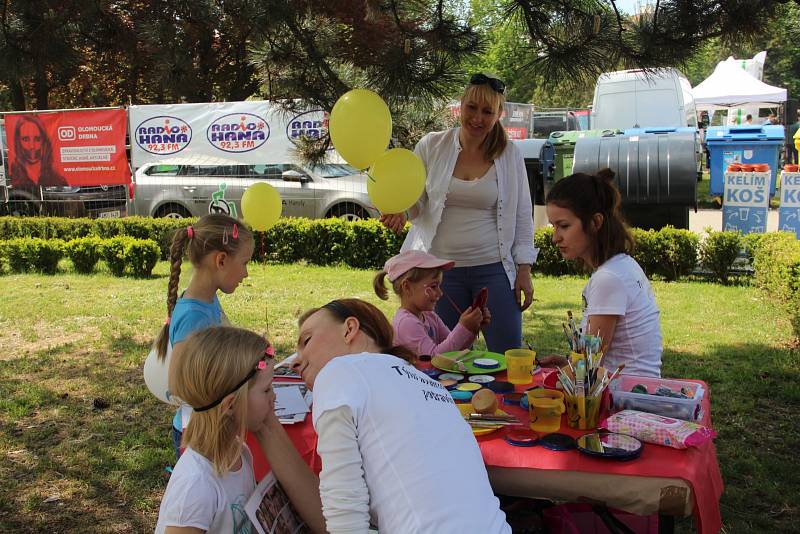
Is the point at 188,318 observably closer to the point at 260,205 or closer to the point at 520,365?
the point at 520,365

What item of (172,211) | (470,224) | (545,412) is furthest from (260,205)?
(172,211)

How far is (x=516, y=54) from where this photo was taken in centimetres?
336

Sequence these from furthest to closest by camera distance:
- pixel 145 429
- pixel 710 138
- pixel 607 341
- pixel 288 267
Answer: pixel 710 138
pixel 288 267
pixel 145 429
pixel 607 341

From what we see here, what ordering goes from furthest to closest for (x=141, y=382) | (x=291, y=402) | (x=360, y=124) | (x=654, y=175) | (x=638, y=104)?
(x=638, y=104) → (x=654, y=175) → (x=141, y=382) → (x=360, y=124) → (x=291, y=402)

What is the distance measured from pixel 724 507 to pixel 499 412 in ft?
5.13

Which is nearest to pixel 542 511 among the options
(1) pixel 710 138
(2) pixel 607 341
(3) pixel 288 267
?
(2) pixel 607 341

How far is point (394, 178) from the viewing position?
9.72ft

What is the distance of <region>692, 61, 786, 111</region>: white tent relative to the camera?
662 inches

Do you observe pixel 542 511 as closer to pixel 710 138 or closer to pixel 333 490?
pixel 333 490

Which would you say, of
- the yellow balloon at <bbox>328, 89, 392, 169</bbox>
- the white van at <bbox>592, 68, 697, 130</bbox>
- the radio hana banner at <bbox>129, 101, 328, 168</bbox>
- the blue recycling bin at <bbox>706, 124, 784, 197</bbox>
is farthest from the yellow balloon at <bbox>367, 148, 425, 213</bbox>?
the white van at <bbox>592, 68, 697, 130</bbox>

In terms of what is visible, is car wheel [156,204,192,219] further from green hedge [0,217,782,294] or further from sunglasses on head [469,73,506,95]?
sunglasses on head [469,73,506,95]

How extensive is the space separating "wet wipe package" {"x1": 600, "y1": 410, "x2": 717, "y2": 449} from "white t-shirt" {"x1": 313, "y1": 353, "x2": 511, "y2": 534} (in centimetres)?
57

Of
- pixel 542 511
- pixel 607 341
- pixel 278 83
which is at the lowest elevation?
pixel 542 511

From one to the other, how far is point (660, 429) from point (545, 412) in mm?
305
